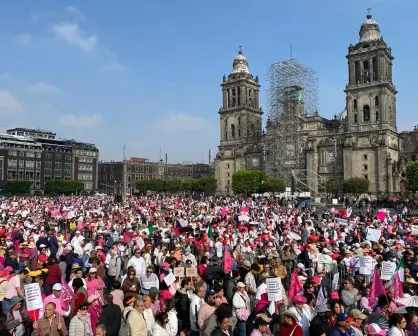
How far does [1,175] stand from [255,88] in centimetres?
6638

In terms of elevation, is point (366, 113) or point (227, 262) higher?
point (366, 113)

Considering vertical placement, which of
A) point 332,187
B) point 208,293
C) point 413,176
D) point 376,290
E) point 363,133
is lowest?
point 208,293

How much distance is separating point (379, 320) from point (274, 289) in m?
1.97

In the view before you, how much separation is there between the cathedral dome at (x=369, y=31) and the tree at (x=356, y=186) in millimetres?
24642

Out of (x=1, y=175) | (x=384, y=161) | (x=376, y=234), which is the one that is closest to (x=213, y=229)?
(x=376, y=234)

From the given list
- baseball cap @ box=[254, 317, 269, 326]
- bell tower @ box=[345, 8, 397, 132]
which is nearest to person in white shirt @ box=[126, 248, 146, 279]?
baseball cap @ box=[254, 317, 269, 326]

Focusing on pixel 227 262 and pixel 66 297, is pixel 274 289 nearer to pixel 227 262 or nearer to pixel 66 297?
pixel 66 297

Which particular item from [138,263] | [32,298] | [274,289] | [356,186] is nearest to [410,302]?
[274,289]

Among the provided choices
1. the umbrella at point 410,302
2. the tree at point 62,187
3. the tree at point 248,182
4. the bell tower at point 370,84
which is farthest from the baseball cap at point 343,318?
the tree at point 62,187

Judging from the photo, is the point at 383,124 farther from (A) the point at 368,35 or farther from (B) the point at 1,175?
(B) the point at 1,175

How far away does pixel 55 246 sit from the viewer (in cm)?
1507

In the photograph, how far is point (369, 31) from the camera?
244 ft

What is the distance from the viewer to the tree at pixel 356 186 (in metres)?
65.8

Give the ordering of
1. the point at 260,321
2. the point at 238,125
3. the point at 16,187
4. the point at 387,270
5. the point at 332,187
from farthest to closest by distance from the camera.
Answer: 1. the point at 16,187
2. the point at 238,125
3. the point at 332,187
4. the point at 387,270
5. the point at 260,321
